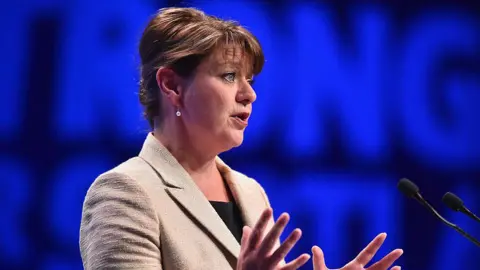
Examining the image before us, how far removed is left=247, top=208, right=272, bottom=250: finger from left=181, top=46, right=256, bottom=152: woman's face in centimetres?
39

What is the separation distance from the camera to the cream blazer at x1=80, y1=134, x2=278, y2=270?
1542 mm

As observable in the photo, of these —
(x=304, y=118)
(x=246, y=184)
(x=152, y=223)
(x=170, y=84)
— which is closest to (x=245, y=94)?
(x=170, y=84)

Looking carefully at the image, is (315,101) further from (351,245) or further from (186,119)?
(186,119)

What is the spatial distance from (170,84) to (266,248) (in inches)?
22.4

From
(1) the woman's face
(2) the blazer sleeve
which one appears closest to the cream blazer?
(2) the blazer sleeve

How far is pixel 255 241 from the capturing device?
140 cm

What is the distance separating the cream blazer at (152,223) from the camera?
5.06 ft

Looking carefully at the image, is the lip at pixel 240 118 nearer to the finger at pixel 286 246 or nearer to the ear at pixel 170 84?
the ear at pixel 170 84

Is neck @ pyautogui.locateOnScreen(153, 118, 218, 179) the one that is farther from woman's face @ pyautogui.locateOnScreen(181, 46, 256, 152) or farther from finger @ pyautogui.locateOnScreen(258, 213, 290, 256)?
finger @ pyautogui.locateOnScreen(258, 213, 290, 256)

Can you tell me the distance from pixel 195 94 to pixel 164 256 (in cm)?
40

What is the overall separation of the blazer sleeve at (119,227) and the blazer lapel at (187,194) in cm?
10

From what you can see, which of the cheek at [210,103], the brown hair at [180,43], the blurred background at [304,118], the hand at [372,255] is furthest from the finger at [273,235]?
the blurred background at [304,118]

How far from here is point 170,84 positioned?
5.80 ft

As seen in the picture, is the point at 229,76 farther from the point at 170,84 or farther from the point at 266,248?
the point at 266,248
